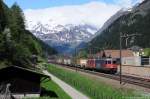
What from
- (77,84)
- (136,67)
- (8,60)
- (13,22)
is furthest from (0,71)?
(13,22)

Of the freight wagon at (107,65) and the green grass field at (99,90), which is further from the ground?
the freight wagon at (107,65)

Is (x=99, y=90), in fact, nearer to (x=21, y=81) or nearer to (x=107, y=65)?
(x=21, y=81)

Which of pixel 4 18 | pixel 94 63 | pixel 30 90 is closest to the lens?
pixel 30 90

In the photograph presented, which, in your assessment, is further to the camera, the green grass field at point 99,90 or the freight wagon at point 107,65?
the freight wagon at point 107,65

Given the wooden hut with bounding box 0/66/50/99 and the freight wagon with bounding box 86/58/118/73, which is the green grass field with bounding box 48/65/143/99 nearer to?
the wooden hut with bounding box 0/66/50/99

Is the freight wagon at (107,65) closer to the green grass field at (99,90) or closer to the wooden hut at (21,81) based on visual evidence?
the green grass field at (99,90)

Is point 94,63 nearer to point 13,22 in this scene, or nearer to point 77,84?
point 13,22

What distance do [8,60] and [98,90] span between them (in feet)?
108

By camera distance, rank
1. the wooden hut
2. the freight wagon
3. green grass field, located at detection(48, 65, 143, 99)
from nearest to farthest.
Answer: green grass field, located at detection(48, 65, 143, 99)
the wooden hut
the freight wagon

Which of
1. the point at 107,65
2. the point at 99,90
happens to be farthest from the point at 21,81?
the point at 107,65

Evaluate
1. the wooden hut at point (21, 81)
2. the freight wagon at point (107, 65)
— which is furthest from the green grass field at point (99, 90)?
the freight wagon at point (107, 65)

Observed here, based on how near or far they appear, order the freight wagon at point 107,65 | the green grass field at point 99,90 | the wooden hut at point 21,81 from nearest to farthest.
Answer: the green grass field at point 99,90, the wooden hut at point 21,81, the freight wagon at point 107,65

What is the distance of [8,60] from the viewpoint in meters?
86.1

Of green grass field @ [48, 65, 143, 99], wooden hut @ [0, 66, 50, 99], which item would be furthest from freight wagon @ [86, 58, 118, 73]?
wooden hut @ [0, 66, 50, 99]
